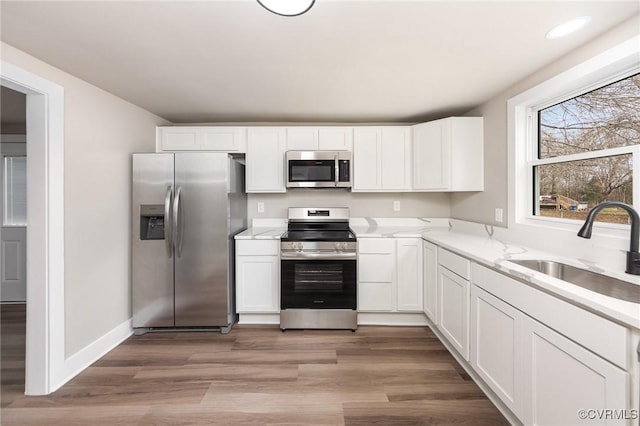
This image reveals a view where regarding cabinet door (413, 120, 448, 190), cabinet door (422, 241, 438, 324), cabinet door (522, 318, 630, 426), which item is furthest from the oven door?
cabinet door (522, 318, 630, 426)

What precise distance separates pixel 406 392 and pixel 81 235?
102 inches

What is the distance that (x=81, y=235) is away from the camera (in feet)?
7.11

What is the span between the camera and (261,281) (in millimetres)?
2879

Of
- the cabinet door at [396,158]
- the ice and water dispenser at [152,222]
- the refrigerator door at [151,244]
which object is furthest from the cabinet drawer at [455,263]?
the ice and water dispenser at [152,222]

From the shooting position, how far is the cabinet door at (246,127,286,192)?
3.19m

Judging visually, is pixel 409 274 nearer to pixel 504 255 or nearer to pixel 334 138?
pixel 504 255

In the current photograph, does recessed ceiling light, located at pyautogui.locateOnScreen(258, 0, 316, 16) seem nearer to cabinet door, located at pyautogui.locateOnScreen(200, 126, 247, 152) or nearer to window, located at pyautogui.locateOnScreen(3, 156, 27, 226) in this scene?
cabinet door, located at pyautogui.locateOnScreen(200, 126, 247, 152)

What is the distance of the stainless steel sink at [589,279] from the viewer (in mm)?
1271

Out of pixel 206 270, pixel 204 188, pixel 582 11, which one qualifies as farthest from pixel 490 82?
pixel 206 270

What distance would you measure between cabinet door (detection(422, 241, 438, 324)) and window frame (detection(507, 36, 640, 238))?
672 millimetres

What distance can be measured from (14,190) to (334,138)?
4.10 m

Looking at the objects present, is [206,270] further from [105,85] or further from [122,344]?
[105,85]

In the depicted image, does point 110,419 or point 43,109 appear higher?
point 43,109

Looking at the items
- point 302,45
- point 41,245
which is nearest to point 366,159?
point 302,45
